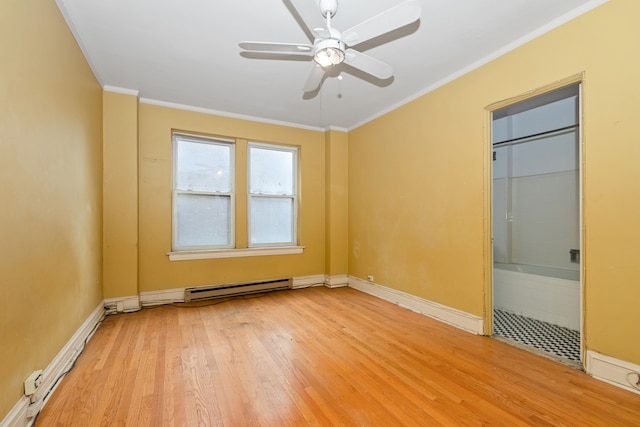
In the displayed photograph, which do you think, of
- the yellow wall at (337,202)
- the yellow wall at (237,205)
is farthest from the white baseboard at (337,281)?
the yellow wall at (237,205)

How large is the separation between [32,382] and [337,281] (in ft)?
11.8

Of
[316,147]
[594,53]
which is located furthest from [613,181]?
[316,147]

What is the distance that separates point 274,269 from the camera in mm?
4363

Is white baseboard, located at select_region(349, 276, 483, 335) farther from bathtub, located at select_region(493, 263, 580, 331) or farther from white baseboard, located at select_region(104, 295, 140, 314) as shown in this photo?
white baseboard, located at select_region(104, 295, 140, 314)

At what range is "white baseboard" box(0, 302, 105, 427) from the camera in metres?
1.43

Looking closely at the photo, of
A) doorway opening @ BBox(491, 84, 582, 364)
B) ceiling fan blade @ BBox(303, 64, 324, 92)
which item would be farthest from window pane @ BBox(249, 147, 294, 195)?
doorway opening @ BBox(491, 84, 582, 364)

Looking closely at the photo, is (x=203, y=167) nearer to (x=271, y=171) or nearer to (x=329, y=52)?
(x=271, y=171)

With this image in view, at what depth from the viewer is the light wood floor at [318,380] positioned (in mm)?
1587

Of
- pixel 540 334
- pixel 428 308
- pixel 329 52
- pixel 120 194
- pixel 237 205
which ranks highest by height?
pixel 329 52

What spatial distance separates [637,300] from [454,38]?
232cm

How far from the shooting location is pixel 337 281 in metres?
4.61

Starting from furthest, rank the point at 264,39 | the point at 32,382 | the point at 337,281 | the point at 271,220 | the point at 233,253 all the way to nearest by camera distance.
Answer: the point at 337,281 < the point at 271,220 < the point at 233,253 < the point at 264,39 < the point at 32,382

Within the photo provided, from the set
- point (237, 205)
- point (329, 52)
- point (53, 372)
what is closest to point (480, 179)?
point (329, 52)

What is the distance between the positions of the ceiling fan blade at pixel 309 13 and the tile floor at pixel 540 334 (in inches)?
124
